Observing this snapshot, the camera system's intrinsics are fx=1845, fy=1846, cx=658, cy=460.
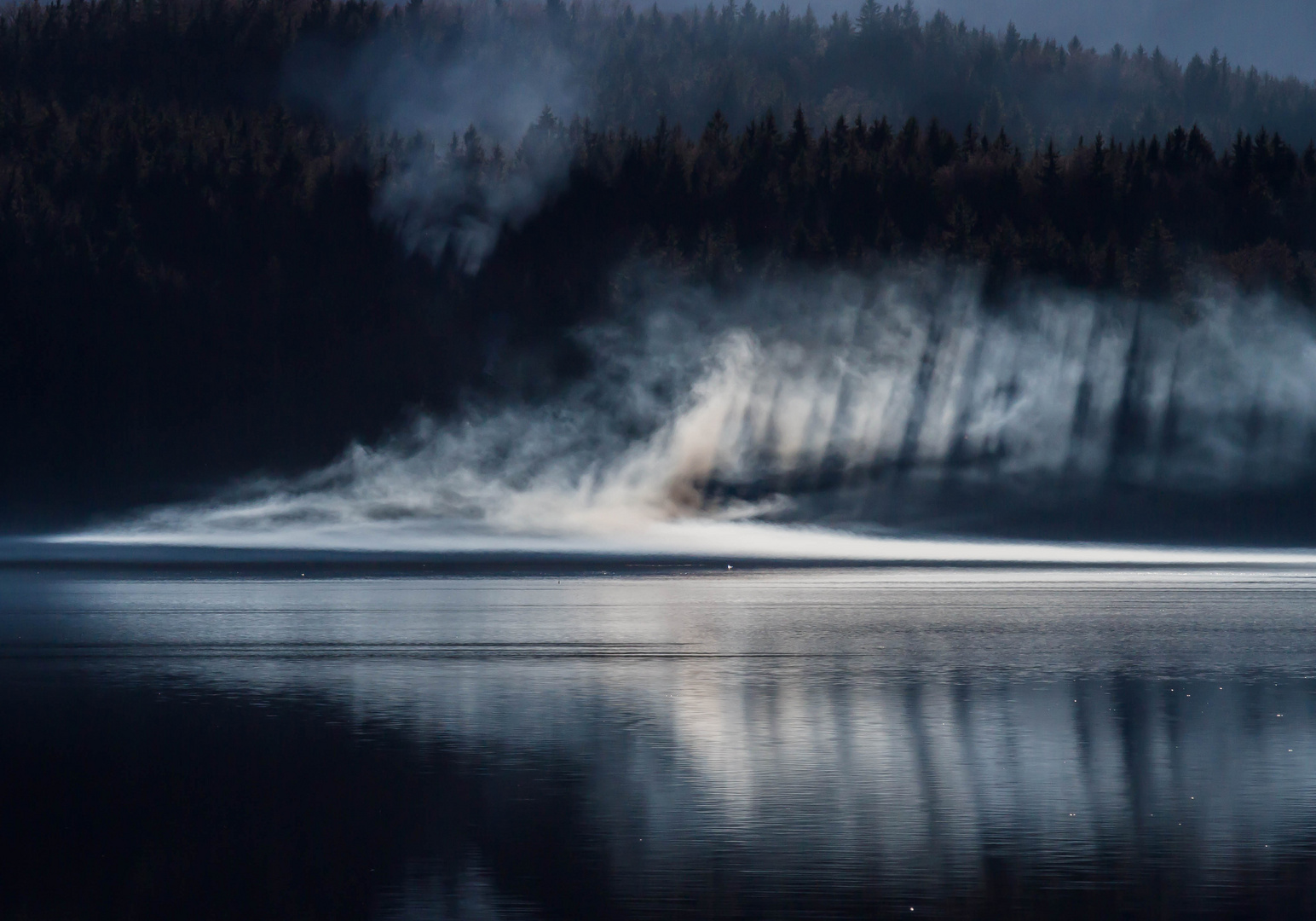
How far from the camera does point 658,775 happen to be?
22438mm

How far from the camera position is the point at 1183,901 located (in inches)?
603

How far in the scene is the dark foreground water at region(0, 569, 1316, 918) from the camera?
1583 centimetres

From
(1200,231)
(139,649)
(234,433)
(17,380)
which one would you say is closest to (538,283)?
(234,433)

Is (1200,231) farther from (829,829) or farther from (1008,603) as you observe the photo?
(829,829)

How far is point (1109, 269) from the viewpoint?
17425 cm

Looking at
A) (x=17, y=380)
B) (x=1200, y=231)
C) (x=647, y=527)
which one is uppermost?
(x=1200, y=231)

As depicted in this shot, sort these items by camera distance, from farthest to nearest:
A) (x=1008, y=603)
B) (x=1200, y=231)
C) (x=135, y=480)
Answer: (x=1200, y=231) < (x=135, y=480) < (x=1008, y=603)

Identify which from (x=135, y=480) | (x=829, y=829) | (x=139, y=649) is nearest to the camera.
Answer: (x=829, y=829)

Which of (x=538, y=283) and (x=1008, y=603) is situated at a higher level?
(x=538, y=283)

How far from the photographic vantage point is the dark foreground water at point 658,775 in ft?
51.9

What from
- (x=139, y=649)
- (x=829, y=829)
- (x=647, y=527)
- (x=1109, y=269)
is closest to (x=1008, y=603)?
(x=139, y=649)

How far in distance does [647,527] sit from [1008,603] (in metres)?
92.5

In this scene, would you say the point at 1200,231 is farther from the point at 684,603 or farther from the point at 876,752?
the point at 876,752

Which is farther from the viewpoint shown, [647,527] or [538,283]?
[538,283]
